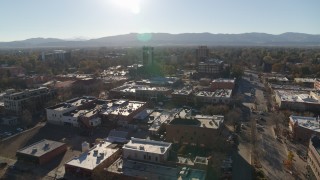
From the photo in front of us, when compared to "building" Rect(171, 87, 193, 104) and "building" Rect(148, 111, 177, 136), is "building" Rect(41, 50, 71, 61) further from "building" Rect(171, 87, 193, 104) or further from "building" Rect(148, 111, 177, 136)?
"building" Rect(148, 111, 177, 136)

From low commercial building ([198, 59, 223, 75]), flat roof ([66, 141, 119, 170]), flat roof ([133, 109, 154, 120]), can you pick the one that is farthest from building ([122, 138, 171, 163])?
low commercial building ([198, 59, 223, 75])

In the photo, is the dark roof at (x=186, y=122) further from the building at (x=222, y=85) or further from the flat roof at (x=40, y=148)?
the building at (x=222, y=85)

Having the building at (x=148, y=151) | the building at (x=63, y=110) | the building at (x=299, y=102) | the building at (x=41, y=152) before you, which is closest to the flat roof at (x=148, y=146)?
the building at (x=148, y=151)

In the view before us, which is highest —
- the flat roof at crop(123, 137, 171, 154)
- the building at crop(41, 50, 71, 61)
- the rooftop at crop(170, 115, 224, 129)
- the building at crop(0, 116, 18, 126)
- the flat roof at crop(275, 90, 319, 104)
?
the building at crop(41, 50, 71, 61)

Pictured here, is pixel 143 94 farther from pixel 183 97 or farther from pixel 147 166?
pixel 147 166

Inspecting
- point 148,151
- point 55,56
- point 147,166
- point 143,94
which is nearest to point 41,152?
point 148,151
